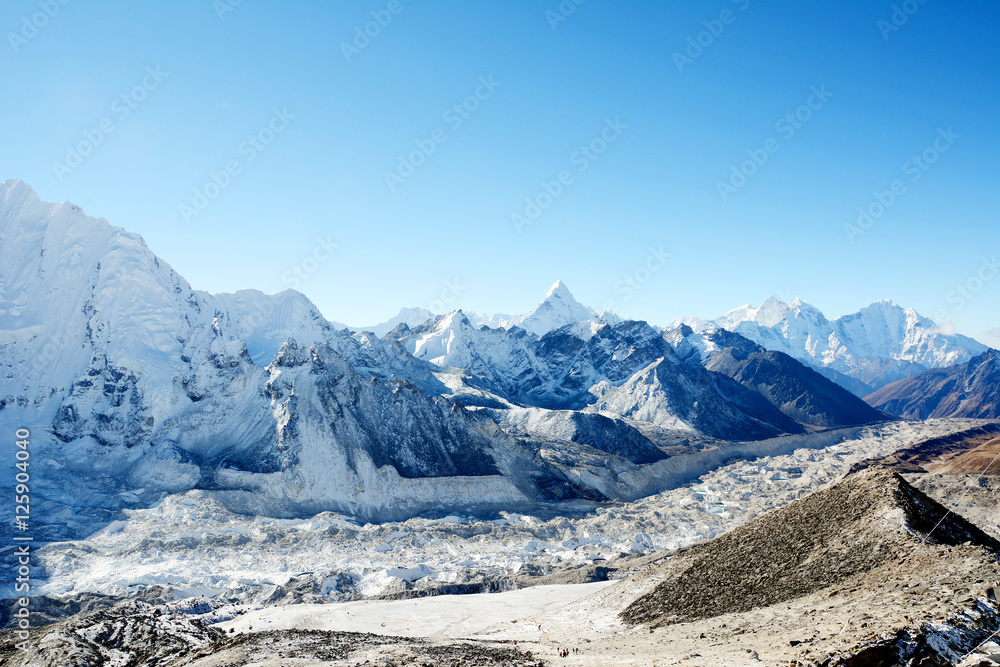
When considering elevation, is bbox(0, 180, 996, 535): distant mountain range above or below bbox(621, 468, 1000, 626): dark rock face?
above

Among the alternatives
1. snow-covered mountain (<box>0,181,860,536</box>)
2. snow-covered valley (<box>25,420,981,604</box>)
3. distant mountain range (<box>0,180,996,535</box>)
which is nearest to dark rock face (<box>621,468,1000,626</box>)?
snow-covered valley (<box>25,420,981,604</box>)

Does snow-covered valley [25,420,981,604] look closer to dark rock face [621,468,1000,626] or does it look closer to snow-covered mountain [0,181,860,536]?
snow-covered mountain [0,181,860,536]

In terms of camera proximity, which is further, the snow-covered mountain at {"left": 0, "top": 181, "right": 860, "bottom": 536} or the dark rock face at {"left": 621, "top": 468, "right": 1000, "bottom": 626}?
the snow-covered mountain at {"left": 0, "top": 181, "right": 860, "bottom": 536}

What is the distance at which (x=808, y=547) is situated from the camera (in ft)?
94.5

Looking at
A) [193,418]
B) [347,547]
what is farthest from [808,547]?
[193,418]

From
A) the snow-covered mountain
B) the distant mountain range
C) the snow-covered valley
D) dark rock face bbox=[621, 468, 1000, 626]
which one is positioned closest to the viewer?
dark rock face bbox=[621, 468, 1000, 626]

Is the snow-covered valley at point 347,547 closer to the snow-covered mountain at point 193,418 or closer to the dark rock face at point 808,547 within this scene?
the snow-covered mountain at point 193,418

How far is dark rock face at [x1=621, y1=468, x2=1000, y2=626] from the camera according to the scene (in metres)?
26.2

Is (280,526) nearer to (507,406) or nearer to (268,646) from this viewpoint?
(268,646)

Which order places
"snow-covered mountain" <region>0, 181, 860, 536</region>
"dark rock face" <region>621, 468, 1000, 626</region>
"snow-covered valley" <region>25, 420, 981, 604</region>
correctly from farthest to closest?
"snow-covered mountain" <region>0, 181, 860, 536</region> → "snow-covered valley" <region>25, 420, 981, 604</region> → "dark rock face" <region>621, 468, 1000, 626</region>

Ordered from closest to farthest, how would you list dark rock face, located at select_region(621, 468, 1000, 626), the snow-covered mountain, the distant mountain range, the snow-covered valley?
dark rock face, located at select_region(621, 468, 1000, 626) < the snow-covered valley < the snow-covered mountain < the distant mountain range

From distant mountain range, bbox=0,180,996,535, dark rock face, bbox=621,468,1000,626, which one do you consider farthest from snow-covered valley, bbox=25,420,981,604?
dark rock face, bbox=621,468,1000,626

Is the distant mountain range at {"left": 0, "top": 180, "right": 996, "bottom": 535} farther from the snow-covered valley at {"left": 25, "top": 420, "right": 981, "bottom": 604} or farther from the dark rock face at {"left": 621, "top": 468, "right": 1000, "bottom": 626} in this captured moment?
the dark rock face at {"left": 621, "top": 468, "right": 1000, "bottom": 626}

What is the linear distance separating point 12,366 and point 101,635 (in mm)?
93496
